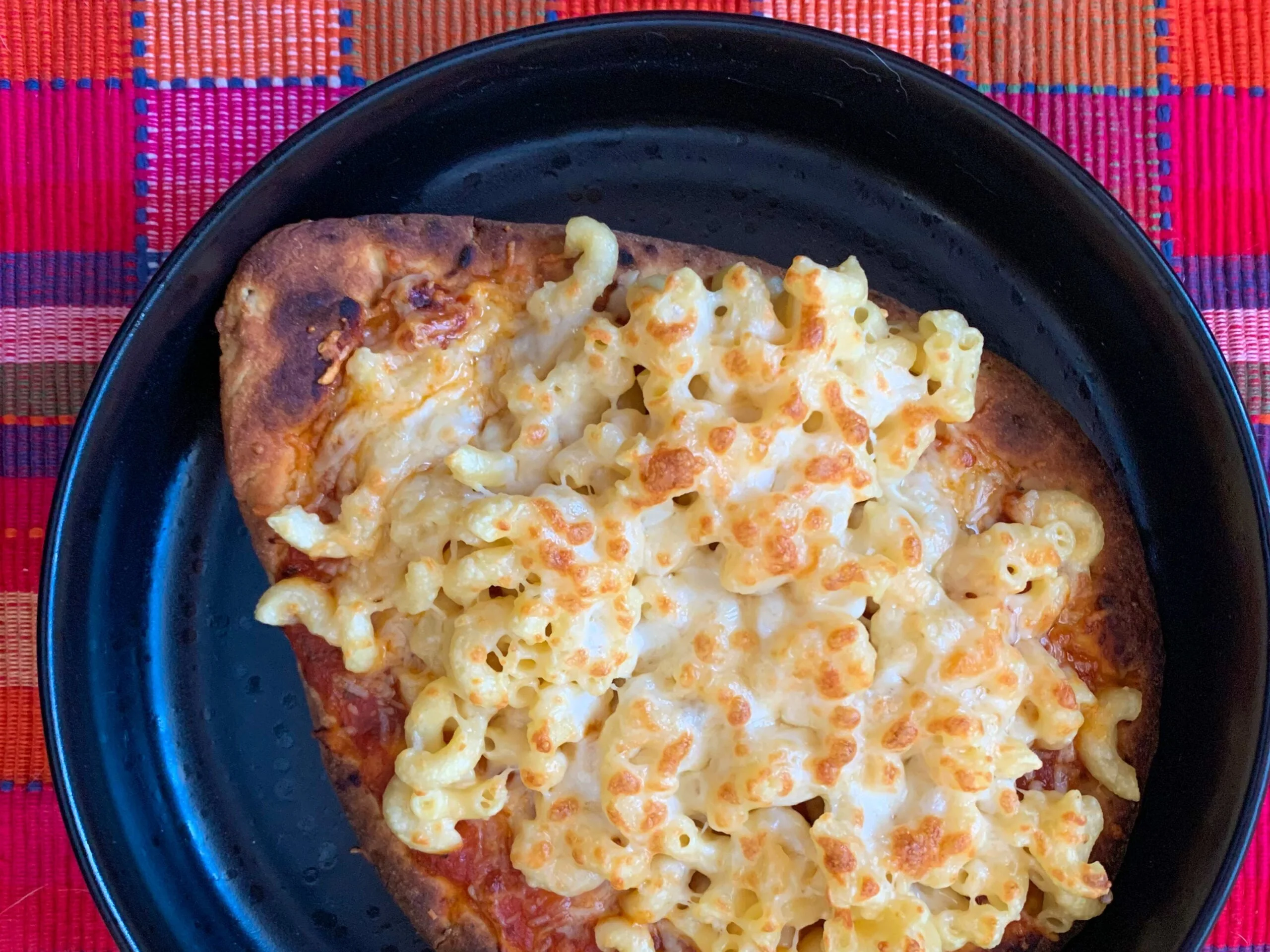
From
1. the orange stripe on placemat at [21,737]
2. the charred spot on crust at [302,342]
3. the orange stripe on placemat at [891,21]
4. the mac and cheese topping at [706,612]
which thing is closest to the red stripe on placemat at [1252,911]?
the mac and cheese topping at [706,612]

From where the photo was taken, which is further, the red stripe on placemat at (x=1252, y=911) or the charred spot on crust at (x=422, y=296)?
the red stripe on placemat at (x=1252, y=911)

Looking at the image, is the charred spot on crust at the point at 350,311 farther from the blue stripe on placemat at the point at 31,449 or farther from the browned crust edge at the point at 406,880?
the blue stripe on placemat at the point at 31,449

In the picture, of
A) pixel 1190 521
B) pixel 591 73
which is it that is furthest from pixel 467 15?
pixel 1190 521

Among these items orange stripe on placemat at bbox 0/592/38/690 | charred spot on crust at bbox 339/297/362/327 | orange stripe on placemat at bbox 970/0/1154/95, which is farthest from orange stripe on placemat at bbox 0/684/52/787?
orange stripe on placemat at bbox 970/0/1154/95

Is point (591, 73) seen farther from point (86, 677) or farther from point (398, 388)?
point (86, 677)

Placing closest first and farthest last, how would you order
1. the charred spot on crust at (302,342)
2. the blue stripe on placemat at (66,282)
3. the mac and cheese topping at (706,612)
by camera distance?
the mac and cheese topping at (706,612), the charred spot on crust at (302,342), the blue stripe on placemat at (66,282)

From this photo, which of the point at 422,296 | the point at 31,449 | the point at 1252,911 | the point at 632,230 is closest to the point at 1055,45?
the point at 632,230

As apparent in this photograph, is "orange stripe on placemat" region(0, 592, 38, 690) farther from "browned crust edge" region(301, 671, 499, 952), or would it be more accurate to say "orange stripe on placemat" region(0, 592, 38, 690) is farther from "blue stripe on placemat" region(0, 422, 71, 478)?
"browned crust edge" region(301, 671, 499, 952)
